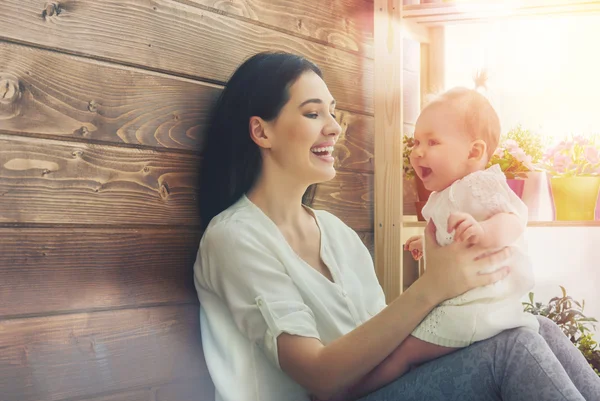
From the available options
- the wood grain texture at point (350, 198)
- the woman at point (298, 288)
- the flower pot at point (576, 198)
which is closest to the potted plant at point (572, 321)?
the flower pot at point (576, 198)

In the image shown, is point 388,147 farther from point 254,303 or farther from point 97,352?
point 97,352

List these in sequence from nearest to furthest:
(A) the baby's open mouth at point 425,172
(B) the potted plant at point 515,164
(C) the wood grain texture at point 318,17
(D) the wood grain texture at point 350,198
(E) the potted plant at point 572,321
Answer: (A) the baby's open mouth at point 425,172 → (C) the wood grain texture at point 318,17 → (D) the wood grain texture at point 350,198 → (B) the potted plant at point 515,164 → (E) the potted plant at point 572,321

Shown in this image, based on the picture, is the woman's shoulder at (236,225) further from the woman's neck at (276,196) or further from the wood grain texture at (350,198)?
the wood grain texture at (350,198)

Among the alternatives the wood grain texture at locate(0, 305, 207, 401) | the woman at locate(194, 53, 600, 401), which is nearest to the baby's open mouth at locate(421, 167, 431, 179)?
the woman at locate(194, 53, 600, 401)

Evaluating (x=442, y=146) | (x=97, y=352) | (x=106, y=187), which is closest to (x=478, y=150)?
(x=442, y=146)

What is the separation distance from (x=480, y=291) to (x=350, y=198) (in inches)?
28.5

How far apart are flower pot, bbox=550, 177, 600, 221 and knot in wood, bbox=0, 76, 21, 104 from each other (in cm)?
154

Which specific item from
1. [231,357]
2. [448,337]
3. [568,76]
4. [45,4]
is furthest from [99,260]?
[568,76]

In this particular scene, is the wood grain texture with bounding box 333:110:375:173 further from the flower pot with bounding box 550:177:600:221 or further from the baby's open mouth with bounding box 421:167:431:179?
the flower pot with bounding box 550:177:600:221

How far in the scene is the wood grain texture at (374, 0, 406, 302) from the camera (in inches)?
82.7

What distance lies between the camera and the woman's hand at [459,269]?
4.60 feet

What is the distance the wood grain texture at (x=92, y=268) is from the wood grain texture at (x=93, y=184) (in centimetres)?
3

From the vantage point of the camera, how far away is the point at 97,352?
1.38m

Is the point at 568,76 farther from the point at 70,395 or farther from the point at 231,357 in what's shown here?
the point at 70,395
